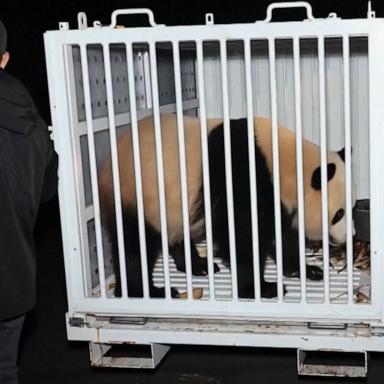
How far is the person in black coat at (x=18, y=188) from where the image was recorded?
187 centimetres

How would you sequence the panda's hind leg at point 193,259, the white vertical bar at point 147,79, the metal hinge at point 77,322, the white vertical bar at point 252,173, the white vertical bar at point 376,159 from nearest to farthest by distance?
the white vertical bar at point 376,159 < the white vertical bar at point 252,173 < the metal hinge at point 77,322 < the panda's hind leg at point 193,259 < the white vertical bar at point 147,79

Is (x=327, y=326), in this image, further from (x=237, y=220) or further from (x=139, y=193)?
(x=139, y=193)

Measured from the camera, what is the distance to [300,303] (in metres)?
2.05

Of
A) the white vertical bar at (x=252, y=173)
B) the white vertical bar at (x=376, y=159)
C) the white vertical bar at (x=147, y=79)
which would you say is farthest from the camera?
the white vertical bar at (x=147, y=79)

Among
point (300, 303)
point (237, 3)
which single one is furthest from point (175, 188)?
point (237, 3)

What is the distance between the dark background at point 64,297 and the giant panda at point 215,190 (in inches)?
10.4

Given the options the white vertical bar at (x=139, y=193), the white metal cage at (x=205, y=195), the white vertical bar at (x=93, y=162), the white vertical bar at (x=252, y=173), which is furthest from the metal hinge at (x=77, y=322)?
the white vertical bar at (x=252, y=173)

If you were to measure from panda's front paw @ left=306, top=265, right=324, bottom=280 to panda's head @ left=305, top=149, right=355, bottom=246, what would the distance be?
4.1 inches

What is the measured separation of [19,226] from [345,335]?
0.89 m

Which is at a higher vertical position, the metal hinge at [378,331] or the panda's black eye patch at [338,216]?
the panda's black eye patch at [338,216]

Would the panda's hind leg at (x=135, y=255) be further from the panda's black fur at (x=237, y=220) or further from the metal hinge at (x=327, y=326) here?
the metal hinge at (x=327, y=326)

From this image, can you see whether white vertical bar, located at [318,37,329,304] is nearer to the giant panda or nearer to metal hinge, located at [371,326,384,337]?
metal hinge, located at [371,326,384,337]

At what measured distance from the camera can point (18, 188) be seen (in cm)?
189

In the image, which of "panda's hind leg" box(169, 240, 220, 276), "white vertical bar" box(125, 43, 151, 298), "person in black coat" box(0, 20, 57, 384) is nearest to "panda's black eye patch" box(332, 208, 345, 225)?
"panda's hind leg" box(169, 240, 220, 276)
